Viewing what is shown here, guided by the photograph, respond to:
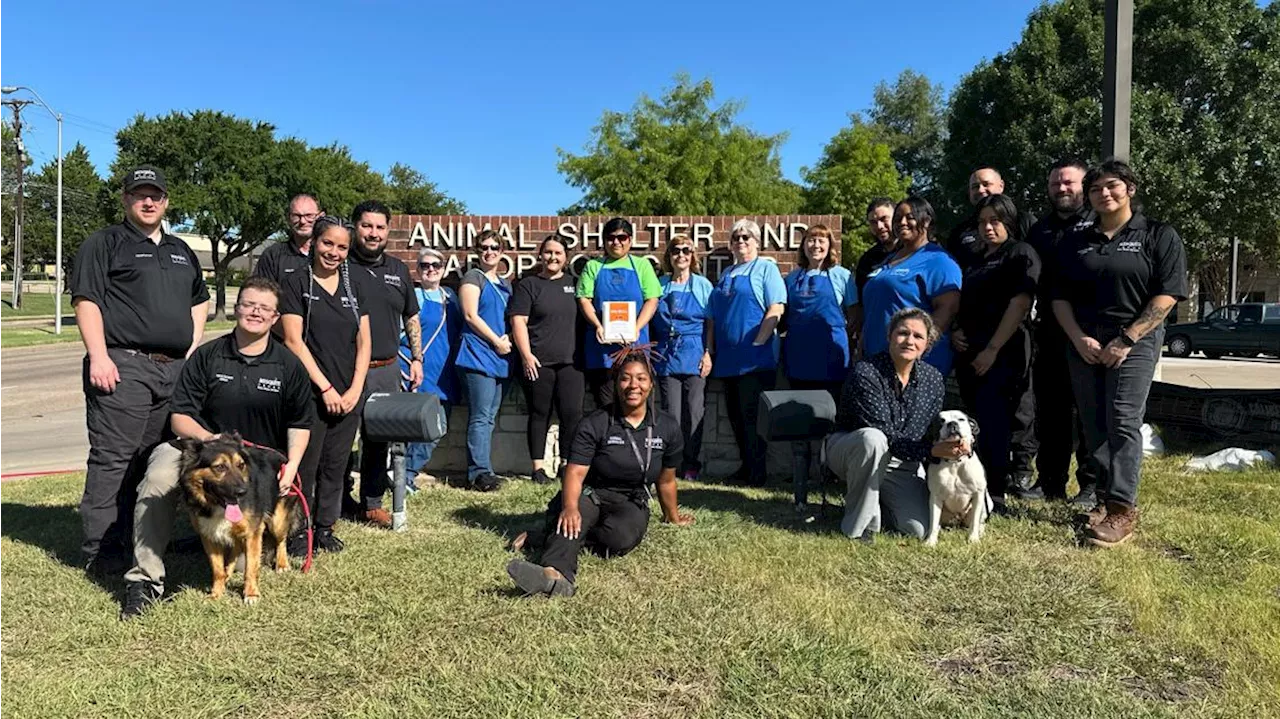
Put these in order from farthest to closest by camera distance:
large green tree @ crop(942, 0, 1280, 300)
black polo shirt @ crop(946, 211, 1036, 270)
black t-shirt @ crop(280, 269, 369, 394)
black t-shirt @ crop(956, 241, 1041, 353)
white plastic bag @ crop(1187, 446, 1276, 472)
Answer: large green tree @ crop(942, 0, 1280, 300)
white plastic bag @ crop(1187, 446, 1276, 472)
black polo shirt @ crop(946, 211, 1036, 270)
black t-shirt @ crop(956, 241, 1041, 353)
black t-shirt @ crop(280, 269, 369, 394)

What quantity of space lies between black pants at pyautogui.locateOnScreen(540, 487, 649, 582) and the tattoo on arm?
2109 millimetres

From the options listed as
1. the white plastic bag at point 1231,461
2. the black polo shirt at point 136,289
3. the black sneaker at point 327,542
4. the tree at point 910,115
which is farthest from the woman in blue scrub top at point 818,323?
the tree at point 910,115

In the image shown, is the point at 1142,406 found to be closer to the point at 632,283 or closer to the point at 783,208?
the point at 632,283

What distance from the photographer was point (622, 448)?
168 inches

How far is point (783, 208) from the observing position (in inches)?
1061

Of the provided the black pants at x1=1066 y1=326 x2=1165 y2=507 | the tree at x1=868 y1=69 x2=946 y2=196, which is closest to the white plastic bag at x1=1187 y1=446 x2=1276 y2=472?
the black pants at x1=1066 y1=326 x2=1165 y2=507

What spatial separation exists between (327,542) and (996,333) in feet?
13.6

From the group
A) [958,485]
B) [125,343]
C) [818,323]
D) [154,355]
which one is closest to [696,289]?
[818,323]

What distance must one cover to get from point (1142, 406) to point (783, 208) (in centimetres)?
2318

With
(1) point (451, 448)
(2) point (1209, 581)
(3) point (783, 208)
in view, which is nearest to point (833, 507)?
(2) point (1209, 581)

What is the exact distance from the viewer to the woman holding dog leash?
504cm

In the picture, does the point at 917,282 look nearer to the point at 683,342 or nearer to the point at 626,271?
the point at 683,342

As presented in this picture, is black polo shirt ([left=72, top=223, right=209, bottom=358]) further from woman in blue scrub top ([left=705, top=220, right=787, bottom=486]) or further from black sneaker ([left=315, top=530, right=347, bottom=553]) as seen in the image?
woman in blue scrub top ([left=705, top=220, right=787, bottom=486])

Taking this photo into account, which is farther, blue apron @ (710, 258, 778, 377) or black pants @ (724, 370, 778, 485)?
black pants @ (724, 370, 778, 485)
